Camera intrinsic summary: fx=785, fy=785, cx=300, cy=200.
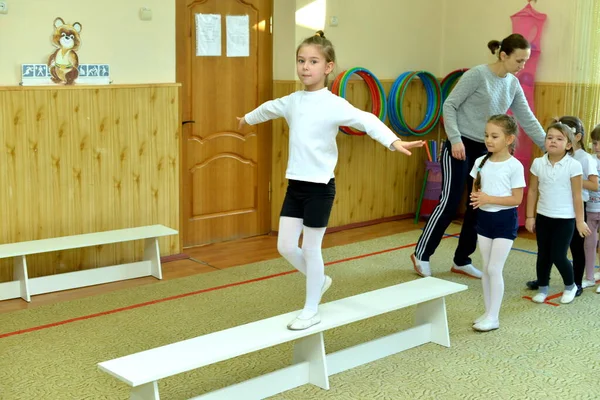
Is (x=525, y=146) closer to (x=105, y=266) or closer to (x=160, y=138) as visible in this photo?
(x=160, y=138)

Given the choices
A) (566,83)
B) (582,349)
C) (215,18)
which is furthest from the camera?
(566,83)

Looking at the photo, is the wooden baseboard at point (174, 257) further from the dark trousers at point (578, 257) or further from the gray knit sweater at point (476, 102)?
the dark trousers at point (578, 257)

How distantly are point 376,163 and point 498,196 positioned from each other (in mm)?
A: 2910

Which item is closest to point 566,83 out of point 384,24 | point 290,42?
point 384,24

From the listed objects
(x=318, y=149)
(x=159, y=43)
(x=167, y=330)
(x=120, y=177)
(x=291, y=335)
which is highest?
(x=159, y=43)

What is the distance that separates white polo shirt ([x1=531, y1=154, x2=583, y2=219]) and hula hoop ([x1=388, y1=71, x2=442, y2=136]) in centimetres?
244

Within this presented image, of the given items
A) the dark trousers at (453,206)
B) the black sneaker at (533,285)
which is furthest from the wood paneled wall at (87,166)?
the black sneaker at (533,285)

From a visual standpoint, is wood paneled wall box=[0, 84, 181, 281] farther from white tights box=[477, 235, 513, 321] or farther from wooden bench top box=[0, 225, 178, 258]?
white tights box=[477, 235, 513, 321]

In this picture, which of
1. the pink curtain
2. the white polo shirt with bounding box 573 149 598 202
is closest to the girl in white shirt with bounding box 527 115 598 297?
the white polo shirt with bounding box 573 149 598 202

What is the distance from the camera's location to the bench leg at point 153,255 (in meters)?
5.01

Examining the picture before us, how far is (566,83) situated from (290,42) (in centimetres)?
223

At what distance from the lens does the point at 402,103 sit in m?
6.86

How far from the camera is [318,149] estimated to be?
10.8ft

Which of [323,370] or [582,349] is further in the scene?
[582,349]
